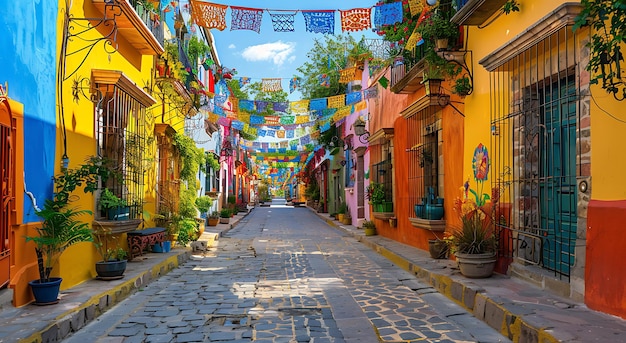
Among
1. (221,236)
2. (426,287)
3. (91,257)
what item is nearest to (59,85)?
(91,257)

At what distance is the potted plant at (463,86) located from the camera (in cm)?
822

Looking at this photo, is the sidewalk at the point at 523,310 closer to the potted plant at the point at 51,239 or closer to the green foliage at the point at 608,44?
the green foliage at the point at 608,44

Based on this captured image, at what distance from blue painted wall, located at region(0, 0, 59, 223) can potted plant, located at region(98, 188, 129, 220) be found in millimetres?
1679

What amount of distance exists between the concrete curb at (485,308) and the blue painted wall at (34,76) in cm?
545

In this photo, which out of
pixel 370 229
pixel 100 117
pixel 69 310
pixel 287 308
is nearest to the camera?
pixel 69 310

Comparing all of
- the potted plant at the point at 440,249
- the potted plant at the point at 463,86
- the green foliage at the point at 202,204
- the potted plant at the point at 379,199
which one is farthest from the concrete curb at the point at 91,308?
the green foliage at the point at 202,204

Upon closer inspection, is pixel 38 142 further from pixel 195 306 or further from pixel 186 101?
pixel 186 101

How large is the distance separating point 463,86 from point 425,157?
114 inches

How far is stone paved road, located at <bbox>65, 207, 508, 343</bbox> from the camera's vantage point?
198 inches

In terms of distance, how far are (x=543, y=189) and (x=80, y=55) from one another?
22.3ft

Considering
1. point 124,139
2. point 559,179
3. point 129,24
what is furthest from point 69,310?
point 559,179

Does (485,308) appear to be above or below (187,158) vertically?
below

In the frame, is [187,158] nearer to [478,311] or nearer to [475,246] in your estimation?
[475,246]

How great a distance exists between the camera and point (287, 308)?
6184 mm
